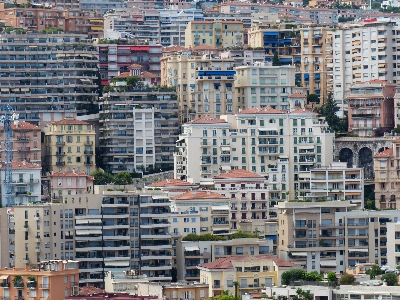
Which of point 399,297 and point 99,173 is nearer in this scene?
point 399,297

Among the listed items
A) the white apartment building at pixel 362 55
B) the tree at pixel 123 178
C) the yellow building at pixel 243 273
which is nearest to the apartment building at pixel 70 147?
the tree at pixel 123 178

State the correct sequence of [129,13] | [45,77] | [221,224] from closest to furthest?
[221,224] → [45,77] → [129,13]

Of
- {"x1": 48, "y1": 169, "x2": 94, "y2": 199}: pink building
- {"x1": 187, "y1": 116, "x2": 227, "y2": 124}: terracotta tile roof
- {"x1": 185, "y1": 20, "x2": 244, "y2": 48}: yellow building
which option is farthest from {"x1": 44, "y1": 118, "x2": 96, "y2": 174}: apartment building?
{"x1": 185, "y1": 20, "x2": 244, "y2": 48}: yellow building

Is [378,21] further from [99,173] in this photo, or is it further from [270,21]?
[99,173]

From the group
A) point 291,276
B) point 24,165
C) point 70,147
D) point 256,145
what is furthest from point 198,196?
point 291,276

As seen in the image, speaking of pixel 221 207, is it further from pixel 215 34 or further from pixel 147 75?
pixel 215 34

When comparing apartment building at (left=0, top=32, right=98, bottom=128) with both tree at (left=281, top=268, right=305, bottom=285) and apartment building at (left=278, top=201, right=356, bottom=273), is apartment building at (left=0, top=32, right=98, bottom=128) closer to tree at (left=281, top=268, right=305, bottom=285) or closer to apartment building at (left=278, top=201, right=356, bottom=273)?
apartment building at (left=278, top=201, right=356, bottom=273)

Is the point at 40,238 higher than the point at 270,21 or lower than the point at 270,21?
lower

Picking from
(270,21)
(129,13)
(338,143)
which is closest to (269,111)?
(338,143)
